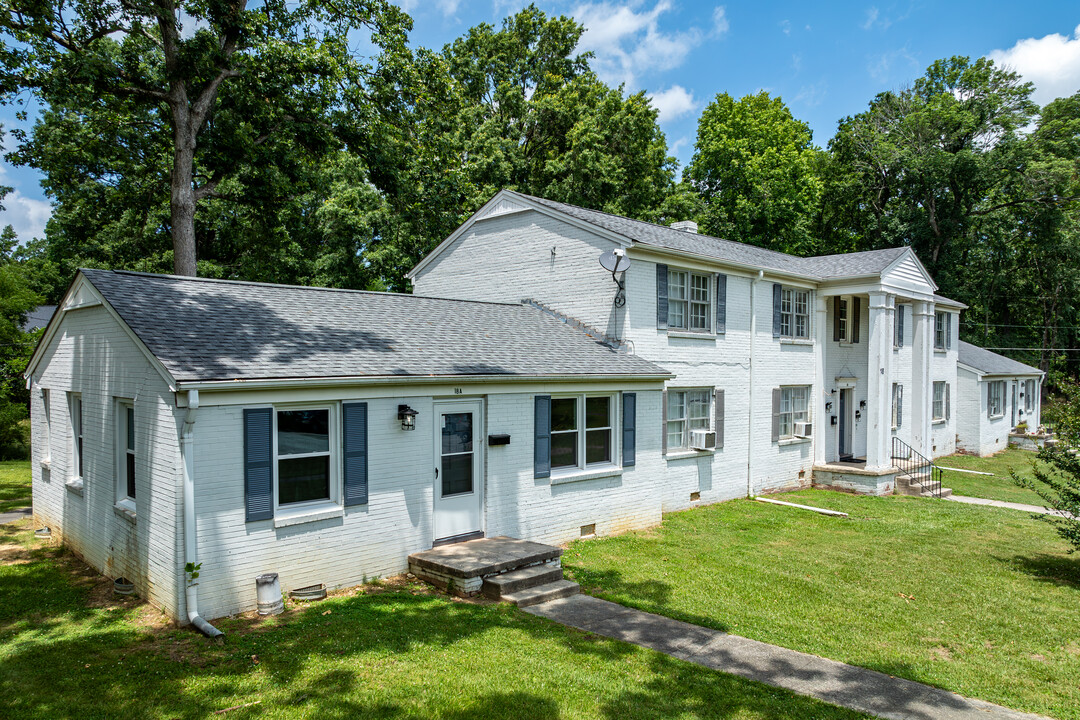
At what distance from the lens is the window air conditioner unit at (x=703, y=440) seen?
1548 centimetres

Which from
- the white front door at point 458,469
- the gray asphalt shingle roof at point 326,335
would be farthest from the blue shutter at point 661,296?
the white front door at point 458,469

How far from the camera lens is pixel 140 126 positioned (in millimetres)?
18734

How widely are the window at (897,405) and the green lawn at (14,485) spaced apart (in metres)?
25.2

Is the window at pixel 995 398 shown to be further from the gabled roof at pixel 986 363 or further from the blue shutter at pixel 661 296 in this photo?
the blue shutter at pixel 661 296

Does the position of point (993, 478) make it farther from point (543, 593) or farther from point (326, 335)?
point (326, 335)

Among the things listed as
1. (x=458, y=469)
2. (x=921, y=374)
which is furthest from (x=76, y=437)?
(x=921, y=374)

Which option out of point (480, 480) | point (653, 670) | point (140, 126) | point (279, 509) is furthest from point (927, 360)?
point (140, 126)

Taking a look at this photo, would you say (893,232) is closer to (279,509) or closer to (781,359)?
(781,359)

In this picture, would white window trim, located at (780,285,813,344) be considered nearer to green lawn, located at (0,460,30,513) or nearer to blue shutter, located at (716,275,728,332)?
blue shutter, located at (716,275,728,332)

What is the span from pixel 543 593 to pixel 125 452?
6.27m

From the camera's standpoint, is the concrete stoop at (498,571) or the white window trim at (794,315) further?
the white window trim at (794,315)

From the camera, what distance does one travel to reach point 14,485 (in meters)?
18.1

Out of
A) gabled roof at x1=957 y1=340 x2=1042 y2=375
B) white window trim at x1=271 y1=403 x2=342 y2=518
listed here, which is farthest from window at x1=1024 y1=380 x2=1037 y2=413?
white window trim at x1=271 y1=403 x2=342 y2=518

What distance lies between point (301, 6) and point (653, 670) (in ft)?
60.2
